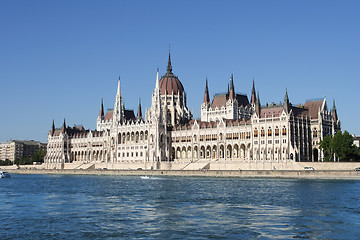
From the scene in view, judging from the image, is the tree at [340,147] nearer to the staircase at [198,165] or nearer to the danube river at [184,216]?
the staircase at [198,165]

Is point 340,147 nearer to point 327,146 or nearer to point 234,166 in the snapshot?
point 327,146

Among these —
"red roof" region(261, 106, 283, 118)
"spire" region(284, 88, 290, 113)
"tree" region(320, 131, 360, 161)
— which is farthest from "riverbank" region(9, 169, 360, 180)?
"red roof" region(261, 106, 283, 118)

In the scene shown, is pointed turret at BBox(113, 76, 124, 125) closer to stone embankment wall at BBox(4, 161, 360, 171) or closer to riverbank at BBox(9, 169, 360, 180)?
stone embankment wall at BBox(4, 161, 360, 171)

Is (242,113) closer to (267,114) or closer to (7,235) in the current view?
(267,114)

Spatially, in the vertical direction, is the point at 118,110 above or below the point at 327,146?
above

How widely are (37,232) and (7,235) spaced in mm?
2150

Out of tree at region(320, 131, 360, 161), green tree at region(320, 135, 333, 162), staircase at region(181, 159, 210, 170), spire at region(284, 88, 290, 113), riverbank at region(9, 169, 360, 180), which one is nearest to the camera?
riverbank at region(9, 169, 360, 180)

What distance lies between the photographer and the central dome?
173000mm

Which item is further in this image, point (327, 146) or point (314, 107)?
point (314, 107)

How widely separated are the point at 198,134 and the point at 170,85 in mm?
34322

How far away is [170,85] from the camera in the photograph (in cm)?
17412

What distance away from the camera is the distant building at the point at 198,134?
123 meters

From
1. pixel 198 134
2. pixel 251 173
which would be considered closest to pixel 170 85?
pixel 198 134

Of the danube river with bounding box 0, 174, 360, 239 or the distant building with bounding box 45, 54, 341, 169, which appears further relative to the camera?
the distant building with bounding box 45, 54, 341, 169
